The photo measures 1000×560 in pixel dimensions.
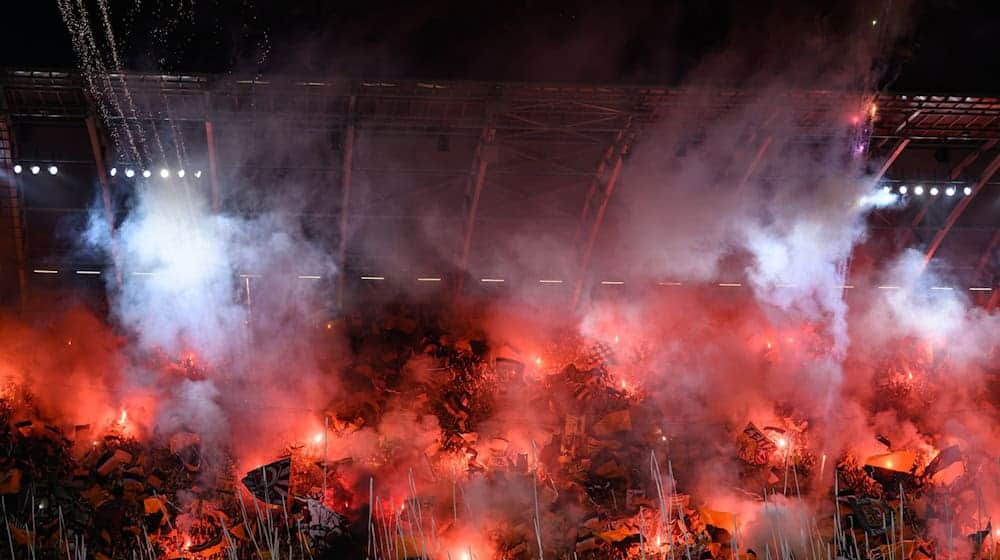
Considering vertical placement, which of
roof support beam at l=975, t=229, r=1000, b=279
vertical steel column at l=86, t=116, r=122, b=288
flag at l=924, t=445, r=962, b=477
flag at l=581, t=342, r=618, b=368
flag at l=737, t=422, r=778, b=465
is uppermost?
vertical steel column at l=86, t=116, r=122, b=288

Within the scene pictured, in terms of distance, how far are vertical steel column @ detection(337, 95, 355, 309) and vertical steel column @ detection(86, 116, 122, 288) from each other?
3742 mm

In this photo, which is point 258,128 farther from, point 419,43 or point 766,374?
point 766,374

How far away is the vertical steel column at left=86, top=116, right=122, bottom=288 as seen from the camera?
46.8 feet

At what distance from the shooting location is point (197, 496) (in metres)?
14.1

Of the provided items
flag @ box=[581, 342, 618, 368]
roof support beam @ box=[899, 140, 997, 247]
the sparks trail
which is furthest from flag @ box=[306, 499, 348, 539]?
roof support beam @ box=[899, 140, 997, 247]

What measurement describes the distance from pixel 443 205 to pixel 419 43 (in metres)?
3.56

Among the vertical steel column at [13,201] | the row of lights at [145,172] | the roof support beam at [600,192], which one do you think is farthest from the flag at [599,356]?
the vertical steel column at [13,201]

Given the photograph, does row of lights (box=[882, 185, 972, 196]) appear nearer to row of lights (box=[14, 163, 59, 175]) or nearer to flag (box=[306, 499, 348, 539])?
flag (box=[306, 499, 348, 539])

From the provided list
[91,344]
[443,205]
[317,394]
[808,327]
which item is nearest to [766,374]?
[808,327]

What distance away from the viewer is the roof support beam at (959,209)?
634 inches

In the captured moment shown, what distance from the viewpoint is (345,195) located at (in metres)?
15.5

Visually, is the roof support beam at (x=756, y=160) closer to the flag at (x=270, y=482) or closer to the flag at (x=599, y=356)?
the flag at (x=599, y=356)

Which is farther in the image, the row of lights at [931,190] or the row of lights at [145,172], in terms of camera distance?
the row of lights at [931,190]

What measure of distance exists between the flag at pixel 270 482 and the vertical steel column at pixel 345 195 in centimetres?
376
